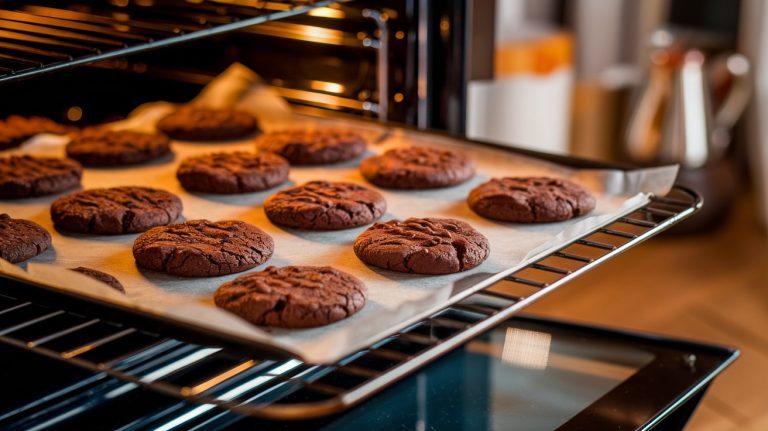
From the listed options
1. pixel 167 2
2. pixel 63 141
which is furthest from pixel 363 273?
pixel 63 141

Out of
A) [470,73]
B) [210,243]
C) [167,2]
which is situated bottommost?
[210,243]

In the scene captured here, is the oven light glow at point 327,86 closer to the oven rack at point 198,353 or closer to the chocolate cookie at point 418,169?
the chocolate cookie at point 418,169

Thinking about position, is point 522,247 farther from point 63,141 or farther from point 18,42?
point 63,141

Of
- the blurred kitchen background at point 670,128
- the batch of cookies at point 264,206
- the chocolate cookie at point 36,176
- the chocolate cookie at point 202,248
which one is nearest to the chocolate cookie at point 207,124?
the batch of cookies at point 264,206

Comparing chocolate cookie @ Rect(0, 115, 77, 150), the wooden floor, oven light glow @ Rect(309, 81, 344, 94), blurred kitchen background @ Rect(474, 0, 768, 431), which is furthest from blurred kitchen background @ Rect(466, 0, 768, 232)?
chocolate cookie @ Rect(0, 115, 77, 150)

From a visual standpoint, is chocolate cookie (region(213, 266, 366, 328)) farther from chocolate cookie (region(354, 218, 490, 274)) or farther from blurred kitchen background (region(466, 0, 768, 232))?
blurred kitchen background (region(466, 0, 768, 232))

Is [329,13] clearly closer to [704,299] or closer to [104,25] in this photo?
[104,25]

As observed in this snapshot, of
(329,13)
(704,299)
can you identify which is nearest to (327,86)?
(329,13)
